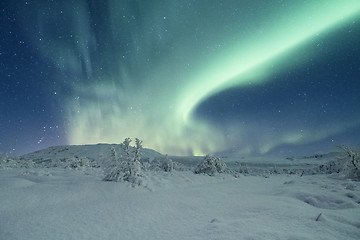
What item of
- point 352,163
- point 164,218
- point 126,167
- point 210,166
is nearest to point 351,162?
point 352,163

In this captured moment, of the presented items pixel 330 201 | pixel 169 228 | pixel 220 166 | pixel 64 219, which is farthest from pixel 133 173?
pixel 220 166

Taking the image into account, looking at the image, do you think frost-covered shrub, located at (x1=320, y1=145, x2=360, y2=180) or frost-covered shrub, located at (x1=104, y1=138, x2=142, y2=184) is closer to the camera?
frost-covered shrub, located at (x1=104, y1=138, x2=142, y2=184)

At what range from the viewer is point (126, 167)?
26.9 feet

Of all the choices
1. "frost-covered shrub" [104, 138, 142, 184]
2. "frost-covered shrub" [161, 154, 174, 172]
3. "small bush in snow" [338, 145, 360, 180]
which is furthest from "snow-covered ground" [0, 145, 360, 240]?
"frost-covered shrub" [161, 154, 174, 172]

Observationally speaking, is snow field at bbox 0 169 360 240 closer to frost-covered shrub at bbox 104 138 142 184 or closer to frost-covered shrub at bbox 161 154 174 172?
frost-covered shrub at bbox 104 138 142 184

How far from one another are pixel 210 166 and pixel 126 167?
8.94 m

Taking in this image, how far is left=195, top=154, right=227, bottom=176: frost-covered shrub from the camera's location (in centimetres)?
1548

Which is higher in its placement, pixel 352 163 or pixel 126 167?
pixel 126 167

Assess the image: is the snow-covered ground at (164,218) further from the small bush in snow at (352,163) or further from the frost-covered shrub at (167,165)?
the frost-covered shrub at (167,165)

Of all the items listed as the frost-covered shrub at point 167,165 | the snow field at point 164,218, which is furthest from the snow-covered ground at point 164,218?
the frost-covered shrub at point 167,165

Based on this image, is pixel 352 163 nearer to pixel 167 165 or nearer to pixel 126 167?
pixel 167 165

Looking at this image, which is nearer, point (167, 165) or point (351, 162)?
point (351, 162)

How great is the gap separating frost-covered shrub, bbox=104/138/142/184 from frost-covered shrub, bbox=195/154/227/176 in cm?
742

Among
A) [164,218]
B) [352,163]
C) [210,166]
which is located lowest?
[164,218]
